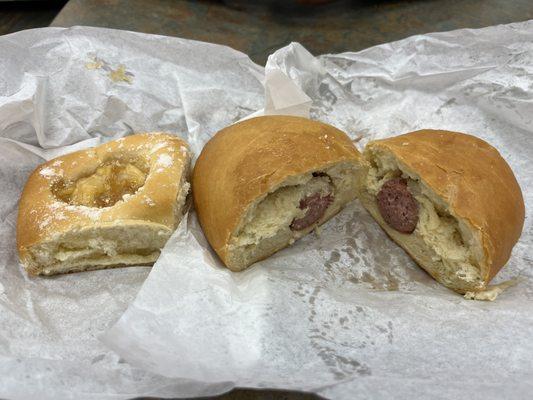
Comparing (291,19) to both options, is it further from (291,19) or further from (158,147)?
(158,147)

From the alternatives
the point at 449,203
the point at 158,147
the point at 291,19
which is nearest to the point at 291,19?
the point at 291,19

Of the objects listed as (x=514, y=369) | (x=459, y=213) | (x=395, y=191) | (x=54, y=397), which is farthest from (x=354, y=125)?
(x=54, y=397)

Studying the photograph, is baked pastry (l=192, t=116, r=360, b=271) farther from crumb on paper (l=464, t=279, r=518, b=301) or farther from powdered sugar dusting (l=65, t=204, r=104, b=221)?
crumb on paper (l=464, t=279, r=518, b=301)

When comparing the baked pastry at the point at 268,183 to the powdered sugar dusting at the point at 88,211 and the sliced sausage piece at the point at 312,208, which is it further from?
the powdered sugar dusting at the point at 88,211

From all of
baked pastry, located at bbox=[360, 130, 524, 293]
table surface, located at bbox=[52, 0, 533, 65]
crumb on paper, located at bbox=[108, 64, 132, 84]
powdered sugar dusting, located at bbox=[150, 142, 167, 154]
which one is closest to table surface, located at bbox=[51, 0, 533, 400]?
table surface, located at bbox=[52, 0, 533, 65]

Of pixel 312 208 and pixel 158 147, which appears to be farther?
pixel 158 147

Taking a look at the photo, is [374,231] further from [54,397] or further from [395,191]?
[54,397]
